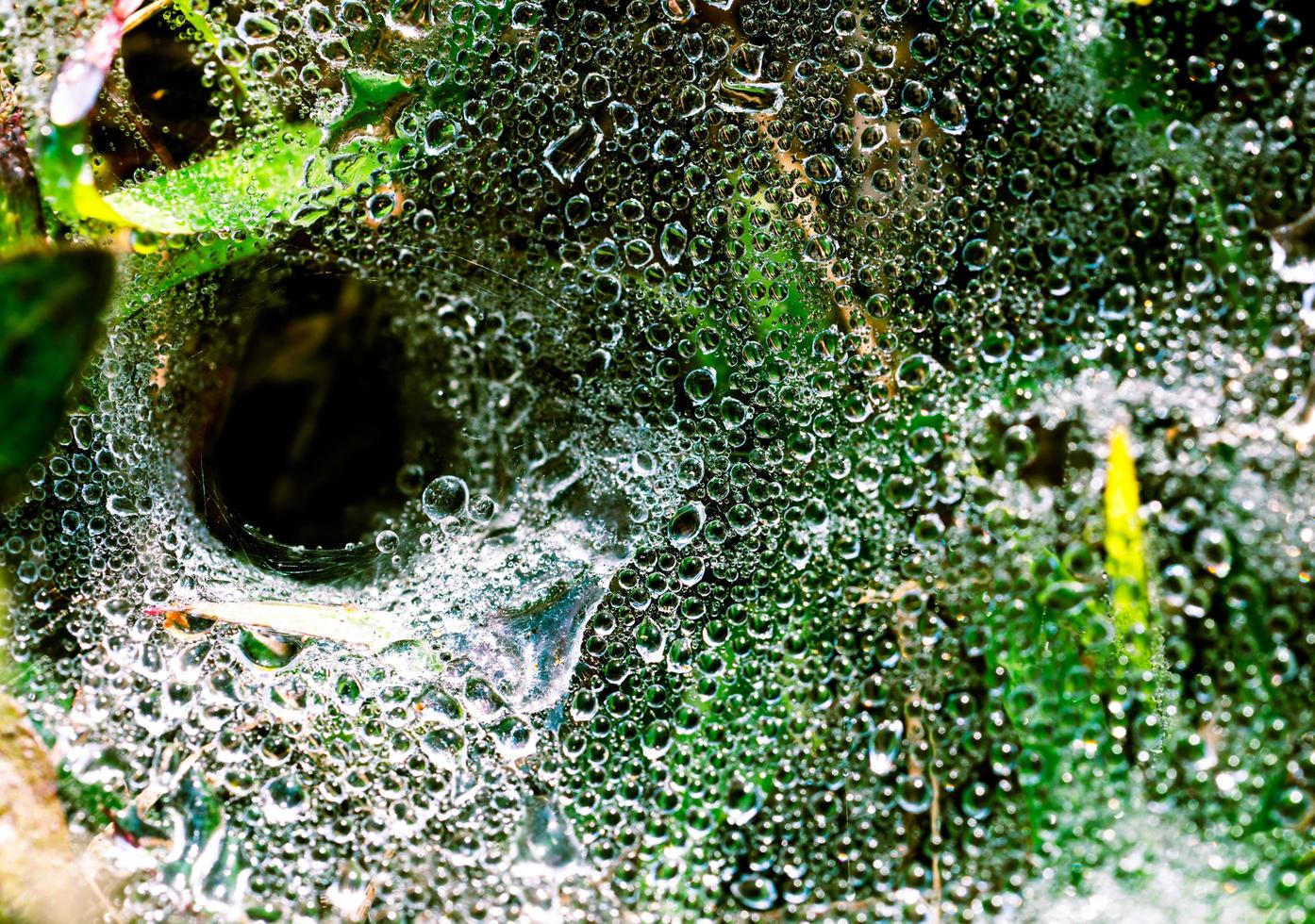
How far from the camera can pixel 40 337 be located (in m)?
0.46

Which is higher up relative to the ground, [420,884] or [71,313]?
[71,313]

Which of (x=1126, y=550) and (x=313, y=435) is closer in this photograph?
(x=1126, y=550)

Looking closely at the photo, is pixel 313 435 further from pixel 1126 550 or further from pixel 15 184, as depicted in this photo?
pixel 1126 550

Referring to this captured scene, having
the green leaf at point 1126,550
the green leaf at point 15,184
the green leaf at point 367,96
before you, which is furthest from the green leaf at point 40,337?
the green leaf at point 1126,550

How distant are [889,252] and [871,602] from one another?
22 cm

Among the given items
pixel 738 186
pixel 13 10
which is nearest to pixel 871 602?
pixel 738 186

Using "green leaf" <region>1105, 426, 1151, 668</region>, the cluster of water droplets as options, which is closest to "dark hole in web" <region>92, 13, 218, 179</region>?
the cluster of water droplets

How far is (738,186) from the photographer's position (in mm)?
518

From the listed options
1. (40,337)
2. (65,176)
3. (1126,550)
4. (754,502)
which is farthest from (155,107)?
(1126,550)

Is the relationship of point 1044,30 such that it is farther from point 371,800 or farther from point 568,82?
point 371,800

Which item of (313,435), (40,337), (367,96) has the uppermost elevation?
(367,96)

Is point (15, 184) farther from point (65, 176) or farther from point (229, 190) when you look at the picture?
point (229, 190)

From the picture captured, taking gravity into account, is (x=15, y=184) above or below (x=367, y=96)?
below

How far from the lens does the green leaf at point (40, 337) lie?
451 mm
